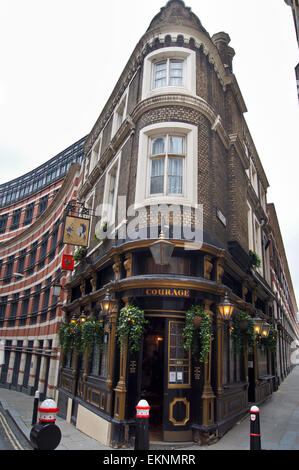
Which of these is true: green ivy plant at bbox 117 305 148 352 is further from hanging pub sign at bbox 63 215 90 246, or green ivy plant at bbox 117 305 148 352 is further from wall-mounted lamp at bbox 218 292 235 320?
hanging pub sign at bbox 63 215 90 246

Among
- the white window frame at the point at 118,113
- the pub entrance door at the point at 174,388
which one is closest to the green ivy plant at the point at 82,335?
the pub entrance door at the point at 174,388

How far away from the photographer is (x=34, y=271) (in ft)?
89.0

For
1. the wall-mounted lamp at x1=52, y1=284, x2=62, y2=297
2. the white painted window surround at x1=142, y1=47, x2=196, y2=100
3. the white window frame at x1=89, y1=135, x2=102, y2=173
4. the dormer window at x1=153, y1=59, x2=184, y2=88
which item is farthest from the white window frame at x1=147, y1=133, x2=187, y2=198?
the wall-mounted lamp at x1=52, y1=284, x2=62, y2=297

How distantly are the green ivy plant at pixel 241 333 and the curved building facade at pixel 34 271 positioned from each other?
10690 mm

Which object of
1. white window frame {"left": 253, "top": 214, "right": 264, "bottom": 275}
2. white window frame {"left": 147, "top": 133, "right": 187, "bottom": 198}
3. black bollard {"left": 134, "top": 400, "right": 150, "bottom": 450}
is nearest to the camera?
black bollard {"left": 134, "top": 400, "right": 150, "bottom": 450}

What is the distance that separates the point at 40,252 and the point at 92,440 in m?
19.8

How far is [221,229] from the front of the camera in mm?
11523

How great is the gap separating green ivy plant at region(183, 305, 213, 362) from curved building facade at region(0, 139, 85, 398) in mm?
10855

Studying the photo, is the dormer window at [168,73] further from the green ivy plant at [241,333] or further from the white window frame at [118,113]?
the green ivy plant at [241,333]

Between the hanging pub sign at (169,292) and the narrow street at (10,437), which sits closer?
the narrow street at (10,437)

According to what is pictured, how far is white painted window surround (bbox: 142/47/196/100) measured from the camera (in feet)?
37.8

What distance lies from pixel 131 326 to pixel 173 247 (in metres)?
2.39

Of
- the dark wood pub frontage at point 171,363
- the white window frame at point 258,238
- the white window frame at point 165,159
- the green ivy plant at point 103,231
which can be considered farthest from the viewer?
the white window frame at point 258,238

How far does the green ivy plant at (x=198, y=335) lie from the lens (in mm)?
8406
